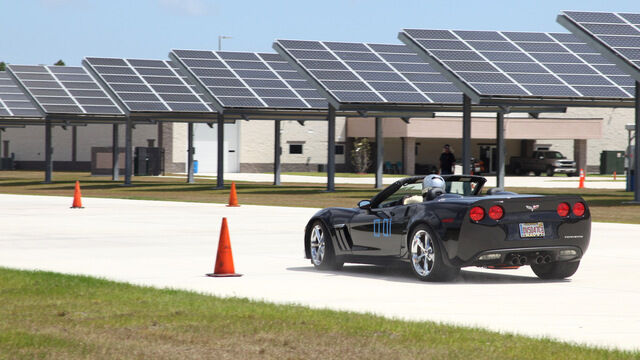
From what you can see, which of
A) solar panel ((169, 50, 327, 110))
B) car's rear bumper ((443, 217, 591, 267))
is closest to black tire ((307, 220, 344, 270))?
car's rear bumper ((443, 217, 591, 267))

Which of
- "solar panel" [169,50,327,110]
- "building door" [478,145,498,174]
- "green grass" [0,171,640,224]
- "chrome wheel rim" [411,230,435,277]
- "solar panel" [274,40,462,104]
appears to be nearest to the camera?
"chrome wheel rim" [411,230,435,277]

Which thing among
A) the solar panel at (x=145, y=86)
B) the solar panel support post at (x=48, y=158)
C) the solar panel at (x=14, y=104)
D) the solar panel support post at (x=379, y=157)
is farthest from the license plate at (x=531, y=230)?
the solar panel at (x=14, y=104)

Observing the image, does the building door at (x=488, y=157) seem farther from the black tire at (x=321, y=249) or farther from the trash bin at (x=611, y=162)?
the black tire at (x=321, y=249)

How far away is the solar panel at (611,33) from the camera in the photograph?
110 feet

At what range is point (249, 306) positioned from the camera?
34.7 ft

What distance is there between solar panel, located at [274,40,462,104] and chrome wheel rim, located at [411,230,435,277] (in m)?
28.2

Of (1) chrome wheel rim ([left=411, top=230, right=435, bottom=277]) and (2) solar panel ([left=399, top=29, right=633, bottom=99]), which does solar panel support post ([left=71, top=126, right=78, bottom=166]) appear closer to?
(2) solar panel ([left=399, top=29, right=633, bottom=99])

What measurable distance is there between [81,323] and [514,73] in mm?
31227

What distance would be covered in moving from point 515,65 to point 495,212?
2750 cm

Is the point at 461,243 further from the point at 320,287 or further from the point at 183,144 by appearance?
the point at 183,144

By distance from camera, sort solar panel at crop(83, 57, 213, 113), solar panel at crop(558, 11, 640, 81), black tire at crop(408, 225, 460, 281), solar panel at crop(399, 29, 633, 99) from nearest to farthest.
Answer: black tire at crop(408, 225, 460, 281), solar panel at crop(558, 11, 640, 81), solar panel at crop(399, 29, 633, 99), solar panel at crop(83, 57, 213, 113)

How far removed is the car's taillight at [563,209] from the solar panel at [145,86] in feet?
125

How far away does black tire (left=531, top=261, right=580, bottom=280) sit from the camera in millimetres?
13766

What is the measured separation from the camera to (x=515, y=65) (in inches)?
1572
